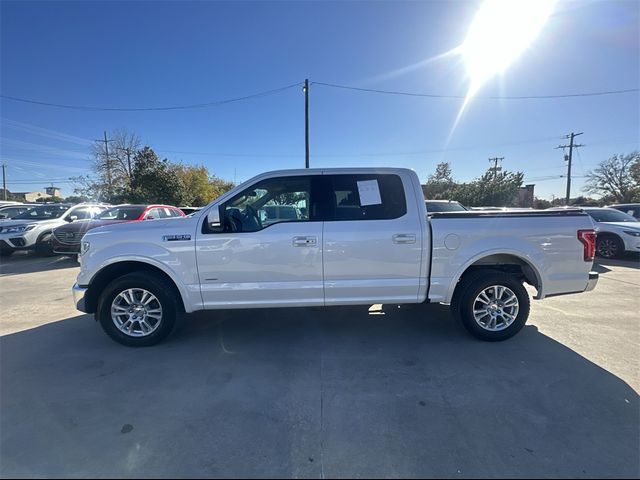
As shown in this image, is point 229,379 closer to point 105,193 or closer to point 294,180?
point 294,180

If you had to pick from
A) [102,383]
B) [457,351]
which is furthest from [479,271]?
[102,383]

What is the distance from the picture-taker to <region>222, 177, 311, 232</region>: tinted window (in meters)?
3.64

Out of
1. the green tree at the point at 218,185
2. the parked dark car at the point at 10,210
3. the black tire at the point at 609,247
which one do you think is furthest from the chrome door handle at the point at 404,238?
the green tree at the point at 218,185

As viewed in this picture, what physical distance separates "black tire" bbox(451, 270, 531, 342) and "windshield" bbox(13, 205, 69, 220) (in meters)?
12.6

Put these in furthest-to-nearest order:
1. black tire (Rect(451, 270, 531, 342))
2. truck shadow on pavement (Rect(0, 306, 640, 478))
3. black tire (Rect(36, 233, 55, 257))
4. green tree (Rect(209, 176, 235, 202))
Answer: green tree (Rect(209, 176, 235, 202)) < black tire (Rect(36, 233, 55, 257)) < black tire (Rect(451, 270, 531, 342)) < truck shadow on pavement (Rect(0, 306, 640, 478))

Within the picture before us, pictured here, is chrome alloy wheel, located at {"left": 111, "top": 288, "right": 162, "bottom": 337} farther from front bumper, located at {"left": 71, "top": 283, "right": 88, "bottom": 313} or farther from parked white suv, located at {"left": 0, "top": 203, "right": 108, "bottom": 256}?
parked white suv, located at {"left": 0, "top": 203, "right": 108, "bottom": 256}

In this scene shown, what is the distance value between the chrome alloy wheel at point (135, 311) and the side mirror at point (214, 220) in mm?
1090

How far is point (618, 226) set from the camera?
9.16 metres

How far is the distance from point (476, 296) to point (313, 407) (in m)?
2.31

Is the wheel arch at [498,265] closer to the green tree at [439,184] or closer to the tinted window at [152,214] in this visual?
the tinted window at [152,214]

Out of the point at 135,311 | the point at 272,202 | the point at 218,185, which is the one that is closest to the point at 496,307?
the point at 272,202

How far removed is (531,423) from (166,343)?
3.74 m

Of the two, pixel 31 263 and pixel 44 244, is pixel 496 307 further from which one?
pixel 44 244

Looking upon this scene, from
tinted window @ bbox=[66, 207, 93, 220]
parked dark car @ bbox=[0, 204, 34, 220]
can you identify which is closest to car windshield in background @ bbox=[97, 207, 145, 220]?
tinted window @ bbox=[66, 207, 93, 220]
